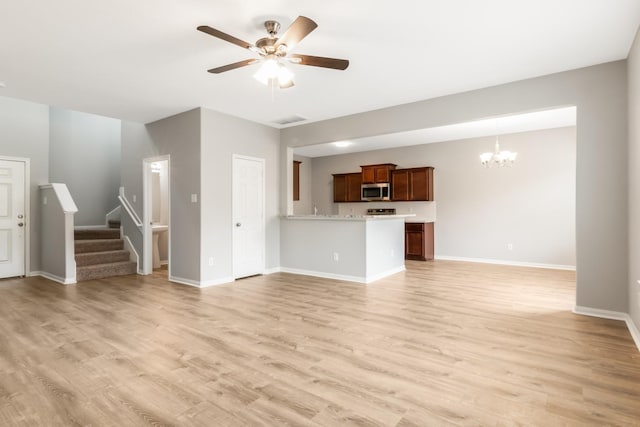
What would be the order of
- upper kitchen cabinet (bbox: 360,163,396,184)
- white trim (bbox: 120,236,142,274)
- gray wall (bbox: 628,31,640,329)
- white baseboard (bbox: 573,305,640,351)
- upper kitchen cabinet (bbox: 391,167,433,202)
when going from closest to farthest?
gray wall (bbox: 628,31,640,329)
white baseboard (bbox: 573,305,640,351)
white trim (bbox: 120,236,142,274)
upper kitchen cabinet (bbox: 391,167,433,202)
upper kitchen cabinet (bbox: 360,163,396,184)

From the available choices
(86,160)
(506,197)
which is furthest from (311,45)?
(86,160)

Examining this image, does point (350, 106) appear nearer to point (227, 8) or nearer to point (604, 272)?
point (227, 8)

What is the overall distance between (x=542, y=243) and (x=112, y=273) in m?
8.02

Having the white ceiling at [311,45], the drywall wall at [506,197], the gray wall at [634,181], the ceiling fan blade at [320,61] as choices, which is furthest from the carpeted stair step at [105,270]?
the gray wall at [634,181]

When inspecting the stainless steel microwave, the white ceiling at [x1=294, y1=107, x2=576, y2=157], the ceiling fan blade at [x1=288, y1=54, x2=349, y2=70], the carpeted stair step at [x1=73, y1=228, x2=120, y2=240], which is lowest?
the carpeted stair step at [x1=73, y1=228, x2=120, y2=240]

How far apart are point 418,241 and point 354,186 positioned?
233 cm

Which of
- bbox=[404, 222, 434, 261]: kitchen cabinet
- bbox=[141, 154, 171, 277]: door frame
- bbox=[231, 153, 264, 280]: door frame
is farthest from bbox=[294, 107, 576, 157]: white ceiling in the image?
bbox=[141, 154, 171, 277]: door frame

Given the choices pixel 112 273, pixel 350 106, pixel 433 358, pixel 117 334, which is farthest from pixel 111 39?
pixel 112 273

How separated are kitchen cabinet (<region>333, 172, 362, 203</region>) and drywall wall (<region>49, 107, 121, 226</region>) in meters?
5.37

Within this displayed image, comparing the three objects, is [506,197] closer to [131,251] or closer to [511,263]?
[511,263]

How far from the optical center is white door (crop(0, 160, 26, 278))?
5641mm

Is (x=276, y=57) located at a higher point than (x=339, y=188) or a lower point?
higher

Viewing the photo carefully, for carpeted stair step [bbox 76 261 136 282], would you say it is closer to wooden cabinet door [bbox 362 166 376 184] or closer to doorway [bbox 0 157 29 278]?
doorway [bbox 0 157 29 278]

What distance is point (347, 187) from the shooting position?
9203mm
